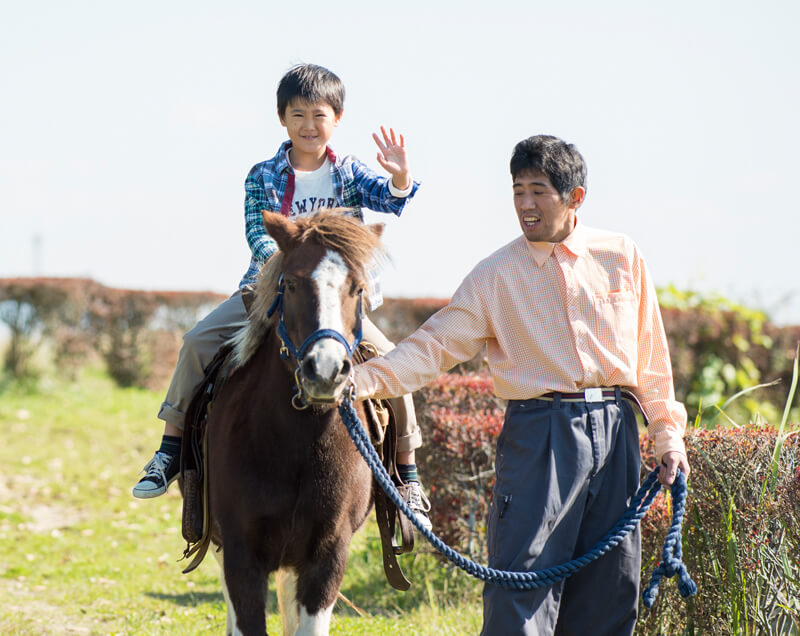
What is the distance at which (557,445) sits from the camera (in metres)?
3.38

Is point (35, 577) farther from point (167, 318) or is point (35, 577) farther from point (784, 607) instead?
point (167, 318)

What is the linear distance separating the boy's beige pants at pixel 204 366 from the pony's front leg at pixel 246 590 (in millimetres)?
1071

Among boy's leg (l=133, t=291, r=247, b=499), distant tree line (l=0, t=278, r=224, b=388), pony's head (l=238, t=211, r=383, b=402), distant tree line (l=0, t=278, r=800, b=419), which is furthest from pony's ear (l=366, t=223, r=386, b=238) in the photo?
distant tree line (l=0, t=278, r=224, b=388)

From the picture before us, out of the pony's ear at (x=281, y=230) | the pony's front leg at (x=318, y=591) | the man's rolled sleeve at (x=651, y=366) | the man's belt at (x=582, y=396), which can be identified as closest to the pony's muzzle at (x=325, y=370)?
the pony's ear at (x=281, y=230)

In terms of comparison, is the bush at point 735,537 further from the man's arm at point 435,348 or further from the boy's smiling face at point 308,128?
the boy's smiling face at point 308,128

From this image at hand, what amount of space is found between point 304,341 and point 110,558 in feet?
19.0

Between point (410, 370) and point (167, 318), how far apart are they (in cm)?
1272

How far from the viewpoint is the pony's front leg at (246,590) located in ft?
11.7

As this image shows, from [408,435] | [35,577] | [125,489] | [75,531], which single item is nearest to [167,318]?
[125,489]

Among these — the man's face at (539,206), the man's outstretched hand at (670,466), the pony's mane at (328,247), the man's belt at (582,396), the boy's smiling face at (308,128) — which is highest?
the boy's smiling face at (308,128)

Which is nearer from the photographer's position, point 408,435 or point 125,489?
point 408,435

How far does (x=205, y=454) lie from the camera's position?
4059 millimetres

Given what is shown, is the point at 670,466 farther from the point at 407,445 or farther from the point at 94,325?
the point at 94,325

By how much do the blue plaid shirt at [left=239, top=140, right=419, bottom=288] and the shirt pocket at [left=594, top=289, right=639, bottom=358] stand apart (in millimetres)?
1136
